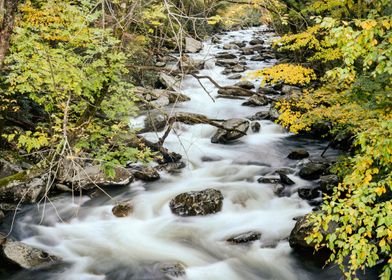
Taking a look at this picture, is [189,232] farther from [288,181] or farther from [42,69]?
[42,69]

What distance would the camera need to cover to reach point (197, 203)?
9.17 meters

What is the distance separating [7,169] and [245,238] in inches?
256

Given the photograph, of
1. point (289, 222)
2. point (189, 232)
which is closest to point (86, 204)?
point (189, 232)

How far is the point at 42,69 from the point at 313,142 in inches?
397

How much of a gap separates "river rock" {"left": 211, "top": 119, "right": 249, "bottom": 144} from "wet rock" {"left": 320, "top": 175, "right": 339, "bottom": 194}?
4.42 m

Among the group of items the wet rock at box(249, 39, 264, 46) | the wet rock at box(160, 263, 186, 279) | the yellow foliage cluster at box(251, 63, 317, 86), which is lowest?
the wet rock at box(249, 39, 264, 46)

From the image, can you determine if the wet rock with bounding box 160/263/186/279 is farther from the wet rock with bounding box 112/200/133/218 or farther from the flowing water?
the wet rock with bounding box 112/200/133/218

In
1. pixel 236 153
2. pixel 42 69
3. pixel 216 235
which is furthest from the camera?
pixel 236 153

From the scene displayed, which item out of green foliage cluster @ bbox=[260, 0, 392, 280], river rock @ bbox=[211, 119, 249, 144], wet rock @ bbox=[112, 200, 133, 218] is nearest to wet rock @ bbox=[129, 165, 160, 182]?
wet rock @ bbox=[112, 200, 133, 218]

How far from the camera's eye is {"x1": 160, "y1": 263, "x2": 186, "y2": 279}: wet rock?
23.0 feet

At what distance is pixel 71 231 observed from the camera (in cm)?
877

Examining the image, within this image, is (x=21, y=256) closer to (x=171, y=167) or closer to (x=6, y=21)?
(x=6, y=21)

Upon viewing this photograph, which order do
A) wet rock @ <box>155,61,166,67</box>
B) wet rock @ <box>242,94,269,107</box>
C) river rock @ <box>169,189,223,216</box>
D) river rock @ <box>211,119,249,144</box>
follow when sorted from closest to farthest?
1. river rock @ <box>169,189,223,216</box>
2. river rock @ <box>211,119,249,144</box>
3. wet rock @ <box>242,94,269,107</box>
4. wet rock @ <box>155,61,166,67</box>

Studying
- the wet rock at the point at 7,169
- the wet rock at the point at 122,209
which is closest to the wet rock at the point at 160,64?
the wet rock at the point at 7,169
